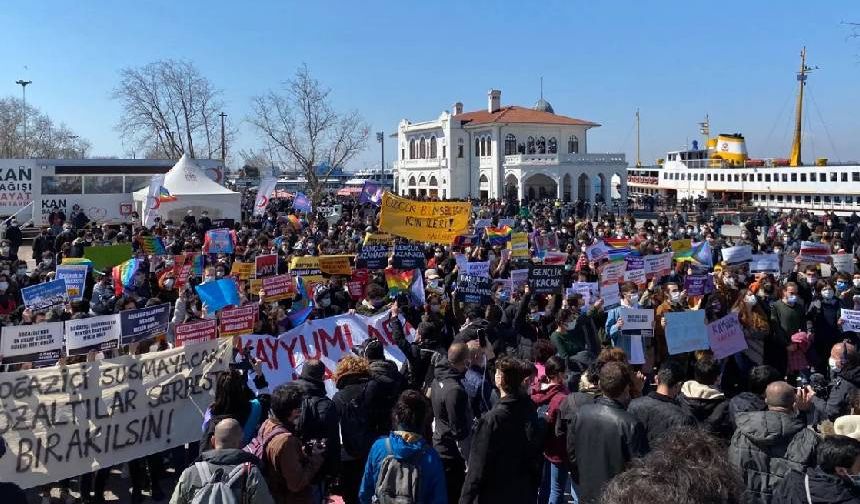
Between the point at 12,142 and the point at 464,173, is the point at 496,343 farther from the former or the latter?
the point at 12,142

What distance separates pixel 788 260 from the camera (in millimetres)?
15148

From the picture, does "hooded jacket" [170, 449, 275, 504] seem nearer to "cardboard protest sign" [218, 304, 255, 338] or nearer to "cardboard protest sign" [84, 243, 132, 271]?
"cardboard protest sign" [218, 304, 255, 338]

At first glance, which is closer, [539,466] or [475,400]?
[539,466]

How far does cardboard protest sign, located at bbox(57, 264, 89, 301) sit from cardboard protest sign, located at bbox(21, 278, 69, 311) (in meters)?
1.66

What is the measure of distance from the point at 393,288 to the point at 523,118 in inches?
2255

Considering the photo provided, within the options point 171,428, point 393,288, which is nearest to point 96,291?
point 393,288

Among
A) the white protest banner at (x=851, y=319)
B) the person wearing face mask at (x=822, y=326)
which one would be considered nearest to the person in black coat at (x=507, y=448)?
the person wearing face mask at (x=822, y=326)

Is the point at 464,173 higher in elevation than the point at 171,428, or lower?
higher

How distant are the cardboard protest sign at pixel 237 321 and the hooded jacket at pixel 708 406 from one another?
4.58m

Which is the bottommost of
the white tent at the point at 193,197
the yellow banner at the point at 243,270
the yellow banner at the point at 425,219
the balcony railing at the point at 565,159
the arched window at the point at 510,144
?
the yellow banner at the point at 243,270

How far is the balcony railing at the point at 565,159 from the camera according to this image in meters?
62.0

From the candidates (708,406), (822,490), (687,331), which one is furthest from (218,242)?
(822,490)

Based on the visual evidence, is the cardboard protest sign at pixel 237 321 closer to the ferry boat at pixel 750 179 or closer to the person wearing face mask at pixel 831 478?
the person wearing face mask at pixel 831 478

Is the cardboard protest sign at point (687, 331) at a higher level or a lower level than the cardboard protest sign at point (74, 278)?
→ lower
